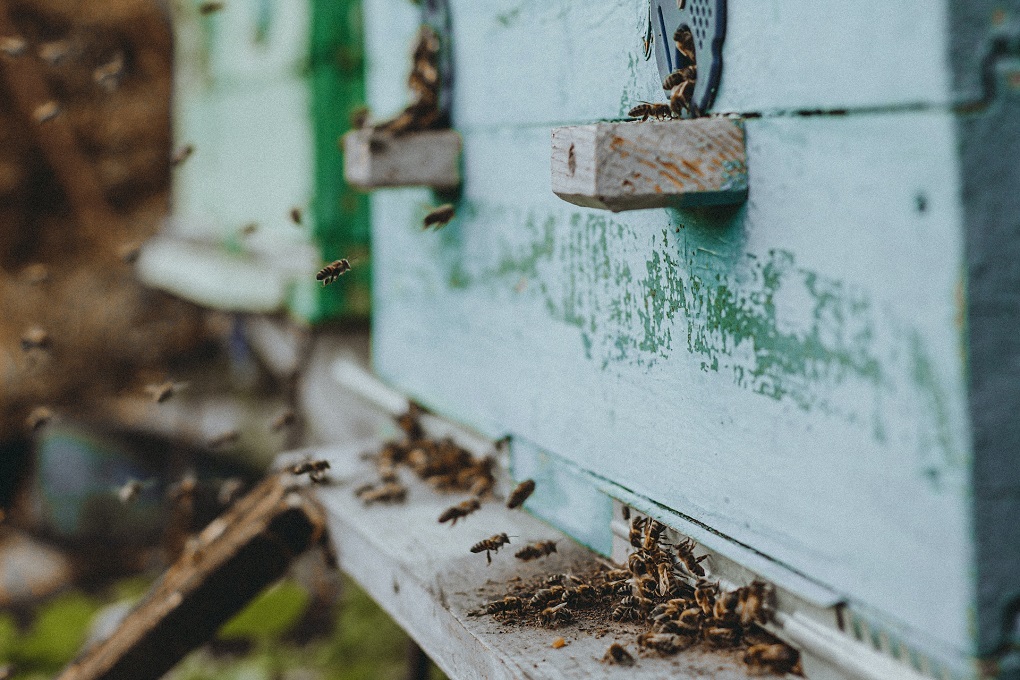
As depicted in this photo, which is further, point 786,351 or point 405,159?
point 405,159

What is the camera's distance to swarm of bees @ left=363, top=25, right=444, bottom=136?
8.48 ft

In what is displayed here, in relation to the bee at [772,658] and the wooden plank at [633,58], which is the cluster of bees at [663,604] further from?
the wooden plank at [633,58]

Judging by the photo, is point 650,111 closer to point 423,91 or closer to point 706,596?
point 706,596

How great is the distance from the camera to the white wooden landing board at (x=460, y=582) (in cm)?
155

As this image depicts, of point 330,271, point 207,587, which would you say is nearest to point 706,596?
point 330,271

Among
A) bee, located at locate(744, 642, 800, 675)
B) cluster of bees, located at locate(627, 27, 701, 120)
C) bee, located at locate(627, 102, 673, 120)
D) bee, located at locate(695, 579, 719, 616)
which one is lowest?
bee, located at locate(744, 642, 800, 675)

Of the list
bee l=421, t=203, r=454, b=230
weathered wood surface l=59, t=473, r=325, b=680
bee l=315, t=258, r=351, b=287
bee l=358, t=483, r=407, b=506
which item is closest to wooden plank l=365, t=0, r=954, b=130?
bee l=421, t=203, r=454, b=230

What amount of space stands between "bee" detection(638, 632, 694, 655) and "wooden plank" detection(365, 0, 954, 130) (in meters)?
0.87

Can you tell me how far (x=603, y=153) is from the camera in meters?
1.44

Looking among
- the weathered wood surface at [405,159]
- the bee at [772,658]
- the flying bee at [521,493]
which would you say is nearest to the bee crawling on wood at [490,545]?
the flying bee at [521,493]

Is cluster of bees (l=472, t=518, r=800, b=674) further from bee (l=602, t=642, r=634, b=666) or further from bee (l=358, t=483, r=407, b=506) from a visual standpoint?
bee (l=358, t=483, r=407, b=506)

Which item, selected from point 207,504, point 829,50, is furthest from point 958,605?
point 207,504

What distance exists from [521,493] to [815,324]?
0.99 metres

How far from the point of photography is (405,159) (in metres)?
2.48
